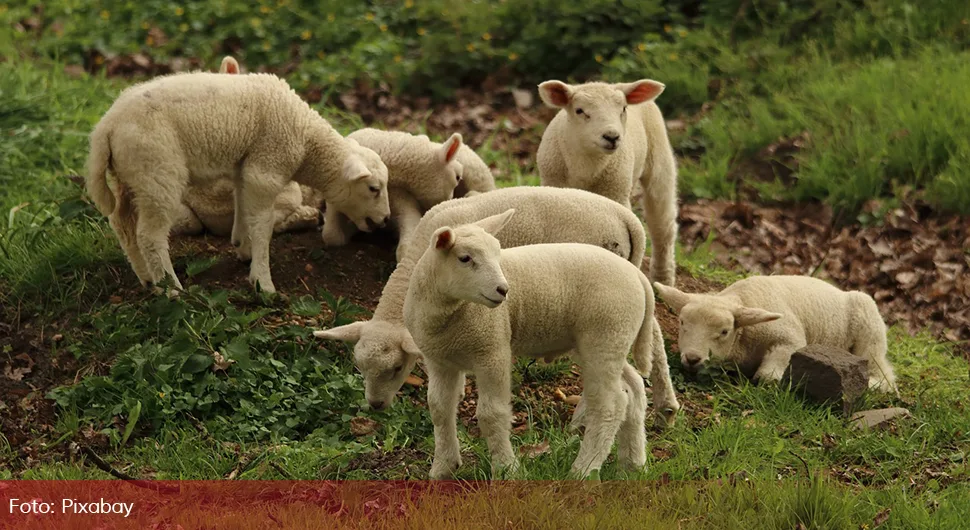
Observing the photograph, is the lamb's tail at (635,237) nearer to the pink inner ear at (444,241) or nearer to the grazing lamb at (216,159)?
the grazing lamb at (216,159)

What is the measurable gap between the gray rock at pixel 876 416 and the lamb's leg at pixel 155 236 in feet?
11.8

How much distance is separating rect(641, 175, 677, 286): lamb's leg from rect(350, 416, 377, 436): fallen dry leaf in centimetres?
266

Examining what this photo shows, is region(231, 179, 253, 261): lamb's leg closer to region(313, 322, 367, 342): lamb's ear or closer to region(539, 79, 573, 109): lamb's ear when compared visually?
region(313, 322, 367, 342): lamb's ear

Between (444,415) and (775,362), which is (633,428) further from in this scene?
(775,362)

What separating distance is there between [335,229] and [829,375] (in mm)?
2945

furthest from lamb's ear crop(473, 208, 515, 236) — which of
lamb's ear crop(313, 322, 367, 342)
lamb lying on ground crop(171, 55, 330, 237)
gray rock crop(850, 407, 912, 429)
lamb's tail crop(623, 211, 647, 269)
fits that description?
lamb lying on ground crop(171, 55, 330, 237)

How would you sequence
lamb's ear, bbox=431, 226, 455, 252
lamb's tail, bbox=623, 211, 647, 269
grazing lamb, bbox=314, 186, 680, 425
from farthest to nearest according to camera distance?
lamb's tail, bbox=623, 211, 647, 269 → grazing lamb, bbox=314, 186, 680, 425 → lamb's ear, bbox=431, 226, 455, 252

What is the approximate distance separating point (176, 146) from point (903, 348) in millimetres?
4756

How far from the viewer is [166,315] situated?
6.77 meters

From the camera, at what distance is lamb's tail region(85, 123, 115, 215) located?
21.7 feet

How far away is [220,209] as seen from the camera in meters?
7.81

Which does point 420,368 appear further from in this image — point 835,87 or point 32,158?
point 835,87

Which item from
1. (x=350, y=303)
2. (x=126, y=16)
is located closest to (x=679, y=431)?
(x=350, y=303)

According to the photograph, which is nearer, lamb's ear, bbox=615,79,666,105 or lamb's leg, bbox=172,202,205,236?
lamb's ear, bbox=615,79,666,105
